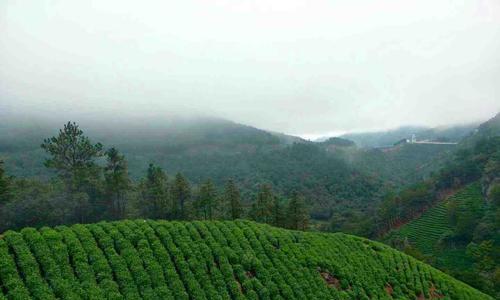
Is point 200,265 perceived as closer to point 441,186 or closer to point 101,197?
point 101,197

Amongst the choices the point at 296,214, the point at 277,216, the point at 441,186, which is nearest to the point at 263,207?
the point at 277,216

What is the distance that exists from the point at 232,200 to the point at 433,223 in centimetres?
4831

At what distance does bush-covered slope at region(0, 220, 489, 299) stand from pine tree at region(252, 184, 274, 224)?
17.2 meters

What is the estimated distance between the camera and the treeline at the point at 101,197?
37.3 meters

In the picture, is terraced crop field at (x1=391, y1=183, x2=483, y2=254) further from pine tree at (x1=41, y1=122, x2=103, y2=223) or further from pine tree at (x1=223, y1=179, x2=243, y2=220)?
pine tree at (x1=41, y1=122, x2=103, y2=223)

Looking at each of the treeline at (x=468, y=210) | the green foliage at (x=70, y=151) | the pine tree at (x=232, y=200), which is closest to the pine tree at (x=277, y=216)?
the pine tree at (x=232, y=200)

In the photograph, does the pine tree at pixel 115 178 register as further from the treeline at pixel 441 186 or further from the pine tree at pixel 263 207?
the treeline at pixel 441 186

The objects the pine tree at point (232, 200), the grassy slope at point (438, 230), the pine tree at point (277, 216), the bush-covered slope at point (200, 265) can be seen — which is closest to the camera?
the bush-covered slope at point (200, 265)

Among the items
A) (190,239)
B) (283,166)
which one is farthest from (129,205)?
(283,166)

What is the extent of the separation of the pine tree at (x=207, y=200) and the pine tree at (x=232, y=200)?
68.5 inches

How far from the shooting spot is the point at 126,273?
19094 millimetres

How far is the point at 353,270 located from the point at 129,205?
31.0 metres

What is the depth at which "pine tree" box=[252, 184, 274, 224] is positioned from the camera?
46.6m

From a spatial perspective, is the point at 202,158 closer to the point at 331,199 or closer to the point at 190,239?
the point at 331,199
